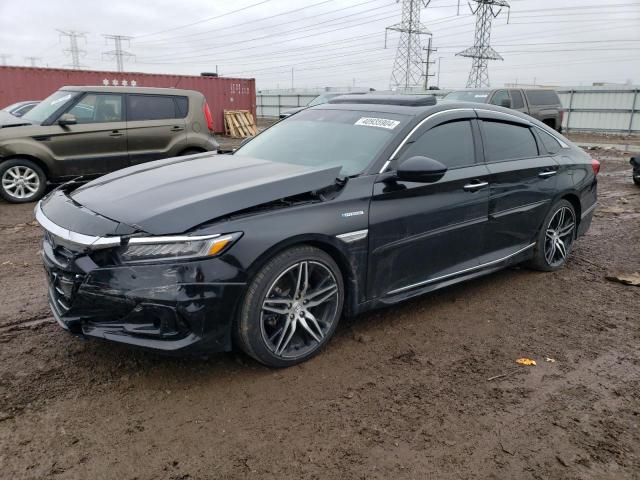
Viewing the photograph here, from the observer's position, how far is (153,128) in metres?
9.00

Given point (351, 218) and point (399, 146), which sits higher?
point (399, 146)

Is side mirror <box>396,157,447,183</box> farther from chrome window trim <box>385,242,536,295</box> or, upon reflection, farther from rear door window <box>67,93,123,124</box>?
rear door window <box>67,93,123,124</box>

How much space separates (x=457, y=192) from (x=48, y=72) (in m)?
18.4

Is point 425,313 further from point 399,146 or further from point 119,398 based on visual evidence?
point 119,398

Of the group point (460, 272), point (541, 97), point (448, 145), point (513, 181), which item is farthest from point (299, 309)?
point (541, 97)

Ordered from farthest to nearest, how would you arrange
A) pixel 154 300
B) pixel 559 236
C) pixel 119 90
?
1. pixel 119 90
2. pixel 559 236
3. pixel 154 300

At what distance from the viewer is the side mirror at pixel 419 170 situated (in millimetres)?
3445

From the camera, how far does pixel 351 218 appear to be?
3355 mm

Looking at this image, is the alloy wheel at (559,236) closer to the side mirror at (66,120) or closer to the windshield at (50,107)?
the side mirror at (66,120)

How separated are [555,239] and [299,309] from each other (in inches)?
125

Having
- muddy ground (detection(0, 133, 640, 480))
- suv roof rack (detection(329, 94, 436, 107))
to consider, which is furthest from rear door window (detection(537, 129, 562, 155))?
muddy ground (detection(0, 133, 640, 480))

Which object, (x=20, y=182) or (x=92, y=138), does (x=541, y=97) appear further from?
(x=20, y=182)

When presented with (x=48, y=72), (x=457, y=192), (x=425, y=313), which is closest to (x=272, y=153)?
(x=457, y=192)

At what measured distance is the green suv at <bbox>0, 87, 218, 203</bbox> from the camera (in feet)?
26.7
